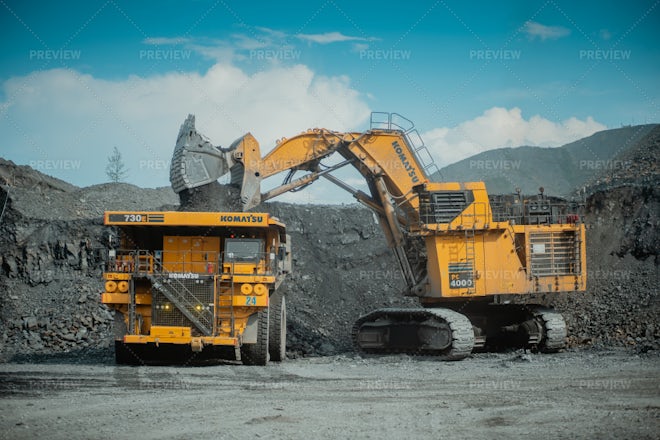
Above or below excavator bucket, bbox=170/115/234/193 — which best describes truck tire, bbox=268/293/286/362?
below

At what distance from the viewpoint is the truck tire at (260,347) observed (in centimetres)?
1544

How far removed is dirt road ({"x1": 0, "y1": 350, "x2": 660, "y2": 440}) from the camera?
8852mm

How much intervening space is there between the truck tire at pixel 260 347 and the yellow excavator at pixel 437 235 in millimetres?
2696

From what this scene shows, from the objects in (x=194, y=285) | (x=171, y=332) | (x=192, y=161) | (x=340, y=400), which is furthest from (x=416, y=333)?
(x=340, y=400)

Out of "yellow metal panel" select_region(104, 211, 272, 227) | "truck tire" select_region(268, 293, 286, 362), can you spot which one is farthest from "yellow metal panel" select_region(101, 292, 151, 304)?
"truck tire" select_region(268, 293, 286, 362)

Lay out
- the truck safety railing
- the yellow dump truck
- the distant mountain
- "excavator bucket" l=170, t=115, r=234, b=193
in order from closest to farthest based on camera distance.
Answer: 1. the yellow dump truck
2. the truck safety railing
3. "excavator bucket" l=170, t=115, r=234, b=193
4. the distant mountain

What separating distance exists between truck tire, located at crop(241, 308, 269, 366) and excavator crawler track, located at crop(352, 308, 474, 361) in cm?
382

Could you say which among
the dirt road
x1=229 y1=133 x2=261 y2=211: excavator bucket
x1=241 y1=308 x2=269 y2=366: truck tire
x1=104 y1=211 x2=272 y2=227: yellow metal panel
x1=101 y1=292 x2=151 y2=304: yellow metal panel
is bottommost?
the dirt road

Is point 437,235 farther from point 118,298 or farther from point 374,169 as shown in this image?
point 118,298

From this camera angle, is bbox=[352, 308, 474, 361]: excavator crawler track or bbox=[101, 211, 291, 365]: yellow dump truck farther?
bbox=[352, 308, 474, 361]: excavator crawler track

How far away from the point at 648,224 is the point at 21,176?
908 inches

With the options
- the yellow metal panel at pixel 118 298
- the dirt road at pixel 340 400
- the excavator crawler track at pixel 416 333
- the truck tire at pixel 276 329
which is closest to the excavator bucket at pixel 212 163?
the truck tire at pixel 276 329

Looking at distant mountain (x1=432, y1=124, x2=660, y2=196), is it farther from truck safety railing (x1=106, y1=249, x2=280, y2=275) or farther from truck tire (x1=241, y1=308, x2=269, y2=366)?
truck tire (x1=241, y1=308, x2=269, y2=366)

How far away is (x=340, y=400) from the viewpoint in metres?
11.1
